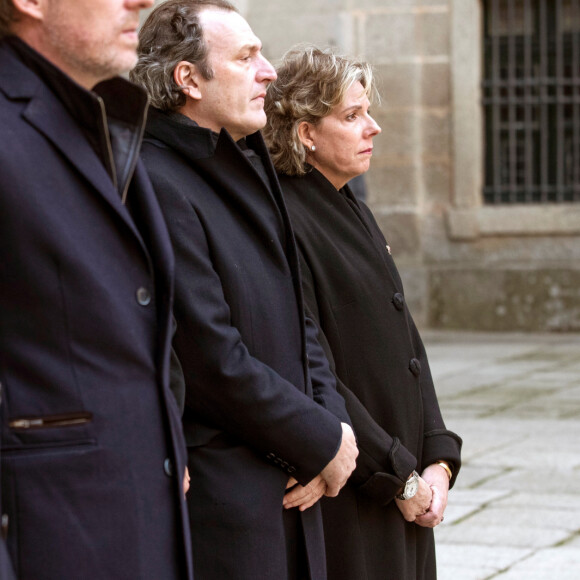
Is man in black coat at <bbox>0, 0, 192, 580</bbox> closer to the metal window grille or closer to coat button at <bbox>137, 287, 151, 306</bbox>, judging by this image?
→ coat button at <bbox>137, 287, 151, 306</bbox>

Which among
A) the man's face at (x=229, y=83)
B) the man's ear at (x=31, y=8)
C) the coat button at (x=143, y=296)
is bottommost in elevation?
the coat button at (x=143, y=296)

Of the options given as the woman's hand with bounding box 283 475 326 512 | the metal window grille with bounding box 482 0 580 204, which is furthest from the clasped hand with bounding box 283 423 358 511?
the metal window grille with bounding box 482 0 580 204

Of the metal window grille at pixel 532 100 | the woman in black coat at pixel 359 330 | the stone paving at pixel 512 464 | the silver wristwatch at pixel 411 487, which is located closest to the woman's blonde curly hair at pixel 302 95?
the woman in black coat at pixel 359 330

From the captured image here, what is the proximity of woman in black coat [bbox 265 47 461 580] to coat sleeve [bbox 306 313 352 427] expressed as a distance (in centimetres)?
14

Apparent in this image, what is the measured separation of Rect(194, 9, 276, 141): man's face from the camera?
8.88 ft

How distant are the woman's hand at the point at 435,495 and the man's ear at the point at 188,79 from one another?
1.10 metres

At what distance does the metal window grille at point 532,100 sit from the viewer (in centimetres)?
1266

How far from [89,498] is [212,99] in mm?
1035

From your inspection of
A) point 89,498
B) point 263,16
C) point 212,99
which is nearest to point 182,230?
point 212,99

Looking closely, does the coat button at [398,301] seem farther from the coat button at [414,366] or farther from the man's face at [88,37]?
the man's face at [88,37]

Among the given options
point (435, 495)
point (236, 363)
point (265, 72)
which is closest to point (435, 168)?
point (435, 495)

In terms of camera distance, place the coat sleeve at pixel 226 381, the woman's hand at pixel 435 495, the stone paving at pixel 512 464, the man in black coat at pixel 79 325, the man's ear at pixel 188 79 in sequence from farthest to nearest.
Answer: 1. the stone paving at pixel 512 464
2. the woman's hand at pixel 435 495
3. the man's ear at pixel 188 79
4. the coat sleeve at pixel 226 381
5. the man in black coat at pixel 79 325

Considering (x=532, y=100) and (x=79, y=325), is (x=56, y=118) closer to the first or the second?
(x=79, y=325)

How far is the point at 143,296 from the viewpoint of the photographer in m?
2.09
